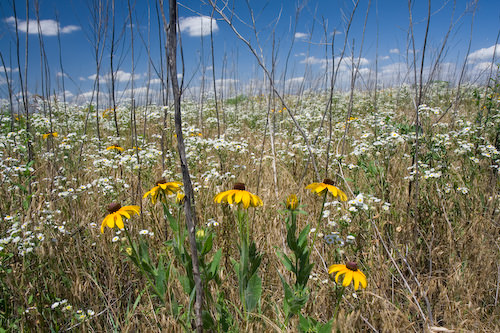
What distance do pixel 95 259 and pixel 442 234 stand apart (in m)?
2.49

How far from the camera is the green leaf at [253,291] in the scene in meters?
1.31

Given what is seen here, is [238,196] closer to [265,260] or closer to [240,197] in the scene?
[240,197]

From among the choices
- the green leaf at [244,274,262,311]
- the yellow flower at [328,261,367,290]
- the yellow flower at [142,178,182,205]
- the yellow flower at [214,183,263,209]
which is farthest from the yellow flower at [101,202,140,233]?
the yellow flower at [328,261,367,290]

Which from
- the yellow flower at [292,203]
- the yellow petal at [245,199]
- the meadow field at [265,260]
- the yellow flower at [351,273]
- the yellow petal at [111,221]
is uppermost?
the yellow petal at [245,199]

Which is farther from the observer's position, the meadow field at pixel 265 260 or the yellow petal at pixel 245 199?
the meadow field at pixel 265 260

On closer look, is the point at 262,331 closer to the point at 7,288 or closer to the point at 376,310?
the point at 376,310

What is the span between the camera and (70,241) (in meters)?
2.07

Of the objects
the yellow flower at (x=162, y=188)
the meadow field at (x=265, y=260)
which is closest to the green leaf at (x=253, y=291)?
the meadow field at (x=265, y=260)

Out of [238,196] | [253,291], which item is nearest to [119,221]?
[238,196]

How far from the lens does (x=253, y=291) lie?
4.36ft

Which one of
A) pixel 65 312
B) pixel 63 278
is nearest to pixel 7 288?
pixel 63 278

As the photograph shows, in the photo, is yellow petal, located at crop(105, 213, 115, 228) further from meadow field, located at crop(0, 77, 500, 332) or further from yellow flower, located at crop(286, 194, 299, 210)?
yellow flower, located at crop(286, 194, 299, 210)

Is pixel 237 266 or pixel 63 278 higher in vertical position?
pixel 237 266

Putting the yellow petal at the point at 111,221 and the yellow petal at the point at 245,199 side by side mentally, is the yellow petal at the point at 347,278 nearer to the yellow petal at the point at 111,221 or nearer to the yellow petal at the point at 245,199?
the yellow petal at the point at 245,199
